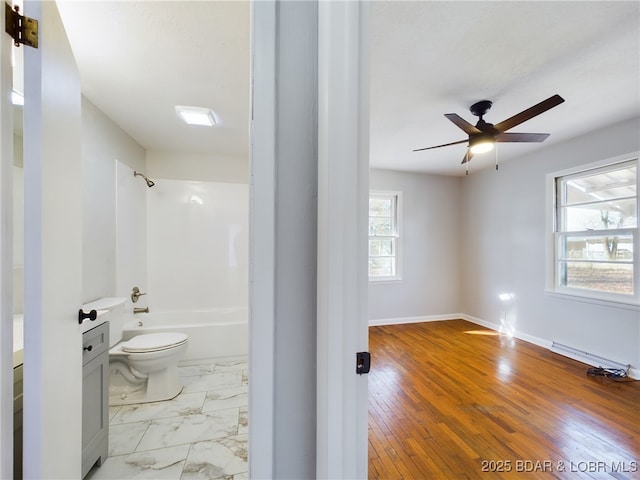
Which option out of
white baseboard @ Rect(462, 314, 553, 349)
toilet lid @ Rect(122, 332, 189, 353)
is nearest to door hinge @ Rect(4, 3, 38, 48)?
toilet lid @ Rect(122, 332, 189, 353)

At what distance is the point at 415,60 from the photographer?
1737mm

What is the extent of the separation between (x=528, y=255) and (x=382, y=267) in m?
1.89

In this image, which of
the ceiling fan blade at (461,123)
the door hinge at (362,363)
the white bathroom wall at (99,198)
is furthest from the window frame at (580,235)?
the white bathroom wall at (99,198)

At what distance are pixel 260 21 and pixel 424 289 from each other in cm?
443

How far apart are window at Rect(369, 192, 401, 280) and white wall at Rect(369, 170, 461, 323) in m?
0.11

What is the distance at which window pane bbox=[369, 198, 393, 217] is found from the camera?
4.36 m

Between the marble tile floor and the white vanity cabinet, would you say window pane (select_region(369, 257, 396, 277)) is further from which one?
the white vanity cabinet

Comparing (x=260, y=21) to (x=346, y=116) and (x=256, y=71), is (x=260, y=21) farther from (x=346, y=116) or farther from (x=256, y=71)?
(x=346, y=116)

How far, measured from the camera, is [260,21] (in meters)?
0.70

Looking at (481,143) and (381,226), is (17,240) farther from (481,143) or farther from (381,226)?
Answer: (381,226)

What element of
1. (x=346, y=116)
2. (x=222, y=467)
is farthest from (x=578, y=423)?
(x=346, y=116)

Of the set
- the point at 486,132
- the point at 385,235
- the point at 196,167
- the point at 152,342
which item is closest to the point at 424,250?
the point at 385,235

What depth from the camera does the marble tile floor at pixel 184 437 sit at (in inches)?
58.9

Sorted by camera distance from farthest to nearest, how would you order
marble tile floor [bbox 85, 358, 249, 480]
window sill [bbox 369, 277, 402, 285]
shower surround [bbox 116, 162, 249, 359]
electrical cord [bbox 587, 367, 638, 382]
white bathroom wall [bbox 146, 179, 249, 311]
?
window sill [bbox 369, 277, 402, 285]
white bathroom wall [bbox 146, 179, 249, 311]
shower surround [bbox 116, 162, 249, 359]
electrical cord [bbox 587, 367, 638, 382]
marble tile floor [bbox 85, 358, 249, 480]
